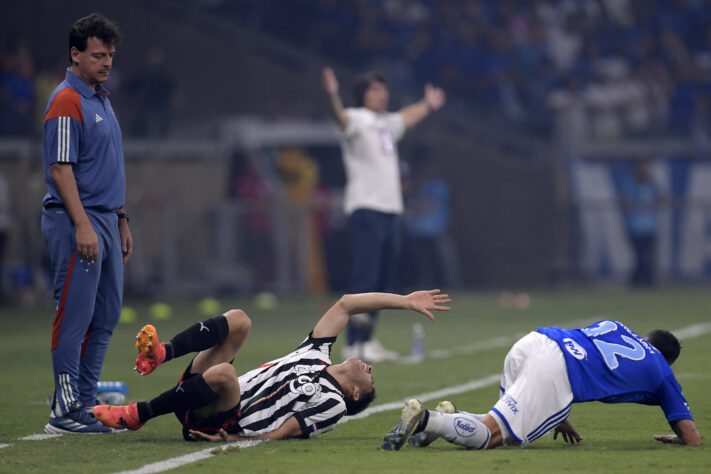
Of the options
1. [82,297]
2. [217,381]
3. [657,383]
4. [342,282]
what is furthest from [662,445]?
[342,282]

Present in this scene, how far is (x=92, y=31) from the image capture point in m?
6.62

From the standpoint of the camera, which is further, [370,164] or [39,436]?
[370,164]

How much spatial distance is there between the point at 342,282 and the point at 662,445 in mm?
15786

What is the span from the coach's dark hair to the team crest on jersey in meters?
2.17

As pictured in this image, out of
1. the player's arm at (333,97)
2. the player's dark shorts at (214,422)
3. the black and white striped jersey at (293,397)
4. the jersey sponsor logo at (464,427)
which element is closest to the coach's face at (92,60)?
the player's dark shorts at (214,422)

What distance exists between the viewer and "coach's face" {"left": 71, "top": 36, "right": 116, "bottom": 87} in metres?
6.65

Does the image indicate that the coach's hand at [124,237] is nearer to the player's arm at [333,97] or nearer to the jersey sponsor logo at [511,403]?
the jersey sponsor logo at [511,403]

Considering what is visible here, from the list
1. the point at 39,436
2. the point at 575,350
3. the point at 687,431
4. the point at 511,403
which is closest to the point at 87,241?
the point at 39,436

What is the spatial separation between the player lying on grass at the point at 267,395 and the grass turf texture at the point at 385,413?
0.12 meters

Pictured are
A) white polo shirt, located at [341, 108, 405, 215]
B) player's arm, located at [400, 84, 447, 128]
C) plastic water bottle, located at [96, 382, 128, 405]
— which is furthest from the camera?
player's arm, located at [400, 84, 447, 128]

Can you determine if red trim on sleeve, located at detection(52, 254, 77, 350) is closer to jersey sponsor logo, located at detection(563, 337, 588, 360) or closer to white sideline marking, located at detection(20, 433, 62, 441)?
white sideline marking, located at detection(20, 433, 62, 441)

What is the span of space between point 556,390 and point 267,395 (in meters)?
1.46

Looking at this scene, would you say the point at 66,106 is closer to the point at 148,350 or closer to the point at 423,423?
the point at 148,350

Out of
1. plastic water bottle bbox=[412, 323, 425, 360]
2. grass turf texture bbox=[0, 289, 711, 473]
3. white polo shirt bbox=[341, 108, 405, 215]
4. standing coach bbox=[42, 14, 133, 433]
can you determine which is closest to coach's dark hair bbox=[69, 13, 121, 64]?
standing coach bbox=[42, 14, 133, 433]
